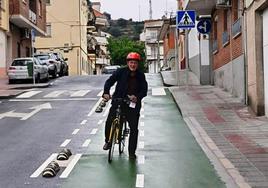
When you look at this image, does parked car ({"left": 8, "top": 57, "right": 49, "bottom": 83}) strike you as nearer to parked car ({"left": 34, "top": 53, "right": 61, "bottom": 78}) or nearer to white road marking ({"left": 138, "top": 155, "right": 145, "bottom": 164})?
parked car ({"left": 34, "top": 53, "right": 61, "bottom": 78})

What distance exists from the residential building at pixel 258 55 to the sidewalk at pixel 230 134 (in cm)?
42

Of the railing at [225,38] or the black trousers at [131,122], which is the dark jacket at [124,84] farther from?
the railing at [225,38]

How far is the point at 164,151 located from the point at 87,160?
165 cm

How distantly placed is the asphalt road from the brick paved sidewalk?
31 centimetres

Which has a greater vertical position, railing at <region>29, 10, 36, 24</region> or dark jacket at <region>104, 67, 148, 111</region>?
railing at <region>29, 10, 36, 24</region>

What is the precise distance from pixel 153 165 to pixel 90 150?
1.86 meters

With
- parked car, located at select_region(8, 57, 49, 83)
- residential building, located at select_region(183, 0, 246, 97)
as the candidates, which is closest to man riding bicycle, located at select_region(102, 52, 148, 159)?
residential building, located at select_region(183, 0, 246, 97)

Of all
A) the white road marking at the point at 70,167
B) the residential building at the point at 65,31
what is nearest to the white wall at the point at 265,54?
the white road marking at the point at 70,167

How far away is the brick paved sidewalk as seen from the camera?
886 centimetres

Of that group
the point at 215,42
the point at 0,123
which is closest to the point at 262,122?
the point at 0,123

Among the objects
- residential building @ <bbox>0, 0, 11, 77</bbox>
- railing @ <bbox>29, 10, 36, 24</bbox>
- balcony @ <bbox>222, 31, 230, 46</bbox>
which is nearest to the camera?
balcony @ <bbox>222, 31, 230, 46</bbox>

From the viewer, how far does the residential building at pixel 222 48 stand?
1839 cm

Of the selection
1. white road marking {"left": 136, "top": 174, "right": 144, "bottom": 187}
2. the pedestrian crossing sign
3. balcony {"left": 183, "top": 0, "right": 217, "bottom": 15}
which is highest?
balcony {"left": 183, "top": 0, "right": 217, "bottom": 15}

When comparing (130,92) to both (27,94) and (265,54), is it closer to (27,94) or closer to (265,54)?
(265,54)
